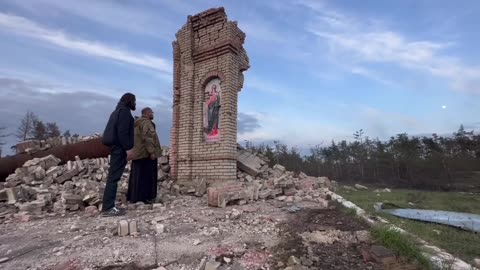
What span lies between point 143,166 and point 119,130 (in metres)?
1.19

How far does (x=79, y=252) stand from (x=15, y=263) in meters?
0.57

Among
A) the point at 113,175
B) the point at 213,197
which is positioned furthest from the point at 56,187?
the point at 213,197

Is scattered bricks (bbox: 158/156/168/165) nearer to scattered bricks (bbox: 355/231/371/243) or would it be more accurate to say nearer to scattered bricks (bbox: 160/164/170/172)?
scattered bricks (bbox: 160/164/170/172)

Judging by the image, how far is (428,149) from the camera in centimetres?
2430

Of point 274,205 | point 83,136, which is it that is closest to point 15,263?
point 274,205

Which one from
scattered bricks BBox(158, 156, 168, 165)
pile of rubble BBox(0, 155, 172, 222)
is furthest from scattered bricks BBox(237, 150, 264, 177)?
scattered bricks BBox(158, 156, 168, 165)

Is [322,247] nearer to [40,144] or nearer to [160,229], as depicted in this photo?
[160,229]

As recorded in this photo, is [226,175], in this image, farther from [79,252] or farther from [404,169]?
[404,169]

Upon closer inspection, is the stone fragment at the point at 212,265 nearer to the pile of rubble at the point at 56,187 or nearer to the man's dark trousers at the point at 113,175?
the man's dark trousers at the point at 113,175

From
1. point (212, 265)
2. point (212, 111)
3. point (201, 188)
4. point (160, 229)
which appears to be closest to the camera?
point (212, 265)

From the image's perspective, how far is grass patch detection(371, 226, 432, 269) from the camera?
279 centimetres

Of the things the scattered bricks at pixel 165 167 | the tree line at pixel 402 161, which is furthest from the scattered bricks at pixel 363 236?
the tree line at pixel 402 161

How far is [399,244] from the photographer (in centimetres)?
307

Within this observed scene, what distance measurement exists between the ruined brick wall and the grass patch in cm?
448
